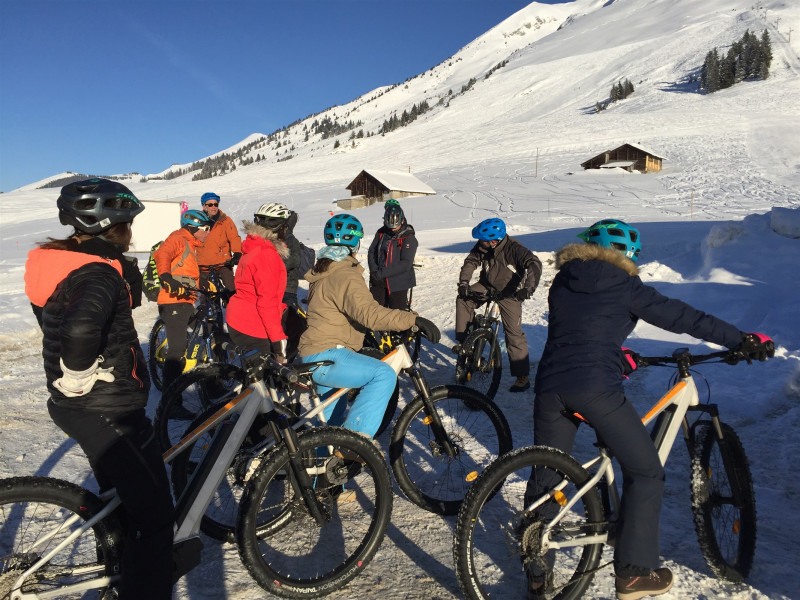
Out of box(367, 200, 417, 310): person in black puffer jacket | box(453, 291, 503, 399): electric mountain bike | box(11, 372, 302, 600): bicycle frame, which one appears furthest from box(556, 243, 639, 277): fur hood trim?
box(367, 200, 417, 310): person in black puffer jacket

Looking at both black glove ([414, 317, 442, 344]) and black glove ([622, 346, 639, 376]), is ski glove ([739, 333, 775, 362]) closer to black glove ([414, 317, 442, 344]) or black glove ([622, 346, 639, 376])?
black glove ([622, 346, 639, 376])

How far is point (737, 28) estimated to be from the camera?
93562 millimetres

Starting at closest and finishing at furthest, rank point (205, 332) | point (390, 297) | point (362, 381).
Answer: point (362, 381) < point (205, 332) < point (390, 297)

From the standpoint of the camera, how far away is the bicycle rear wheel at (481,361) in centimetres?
613

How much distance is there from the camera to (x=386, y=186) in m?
45.5

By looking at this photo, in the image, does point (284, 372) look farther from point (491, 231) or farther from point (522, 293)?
point (491, 231)

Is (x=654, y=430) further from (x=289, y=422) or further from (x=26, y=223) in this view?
(x=26, y=223)

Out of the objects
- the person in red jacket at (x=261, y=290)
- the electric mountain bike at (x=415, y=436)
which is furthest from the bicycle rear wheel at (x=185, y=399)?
the person in red jacket at (x=261, y=290)

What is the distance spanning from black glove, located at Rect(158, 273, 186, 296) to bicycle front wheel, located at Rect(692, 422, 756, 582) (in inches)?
198

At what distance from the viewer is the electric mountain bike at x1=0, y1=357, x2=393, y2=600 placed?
2.41 meters

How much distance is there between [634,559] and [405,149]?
2984 inches

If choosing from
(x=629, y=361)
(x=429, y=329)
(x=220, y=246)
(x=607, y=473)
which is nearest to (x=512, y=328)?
(x=429, y=329)

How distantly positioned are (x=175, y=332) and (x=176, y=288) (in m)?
0.53

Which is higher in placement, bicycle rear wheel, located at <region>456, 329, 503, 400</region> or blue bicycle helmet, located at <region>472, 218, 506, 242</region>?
blue bicycle helmet, located at <region>472, 218, 506, 242</region>
